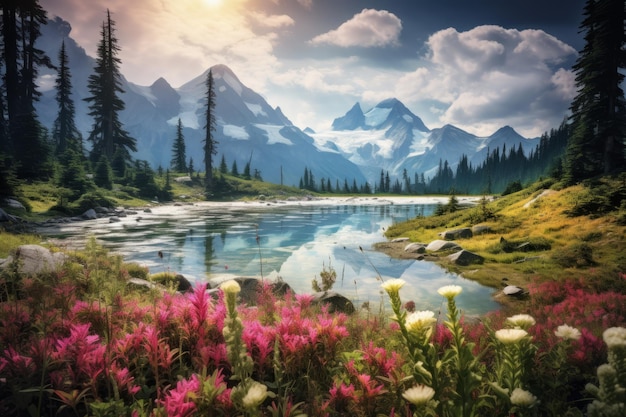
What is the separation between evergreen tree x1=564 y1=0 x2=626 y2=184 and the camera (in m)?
26.0

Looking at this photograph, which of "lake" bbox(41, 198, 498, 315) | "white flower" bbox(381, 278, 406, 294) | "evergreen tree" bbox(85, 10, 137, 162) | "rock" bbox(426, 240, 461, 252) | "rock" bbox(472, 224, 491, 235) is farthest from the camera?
"evergreen tree" bbox(85, 10, 137, 162)

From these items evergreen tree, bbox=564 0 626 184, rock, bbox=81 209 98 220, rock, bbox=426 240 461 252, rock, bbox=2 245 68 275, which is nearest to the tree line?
evergreen tree, bbox=564 0 626 184

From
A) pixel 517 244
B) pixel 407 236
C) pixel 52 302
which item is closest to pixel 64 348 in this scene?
pixel 52 302

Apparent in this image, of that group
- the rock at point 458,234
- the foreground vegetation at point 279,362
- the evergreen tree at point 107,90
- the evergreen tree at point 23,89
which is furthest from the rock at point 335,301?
the evergreen tree at point 107,90

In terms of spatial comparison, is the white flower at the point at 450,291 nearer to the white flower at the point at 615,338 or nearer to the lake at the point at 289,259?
the white flower at the point at 615,338

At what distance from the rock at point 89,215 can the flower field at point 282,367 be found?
30.7m

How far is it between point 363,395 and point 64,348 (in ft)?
7.84

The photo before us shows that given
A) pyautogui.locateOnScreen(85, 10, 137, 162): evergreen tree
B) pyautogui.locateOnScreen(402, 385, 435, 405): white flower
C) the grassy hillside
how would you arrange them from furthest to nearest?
pyautogui.locateOnScreen(85, 10, 137, 162): evergreen tree, the grassy hillside, pyautogui.locateOnScreen(402, 385, 435, 405): white flower

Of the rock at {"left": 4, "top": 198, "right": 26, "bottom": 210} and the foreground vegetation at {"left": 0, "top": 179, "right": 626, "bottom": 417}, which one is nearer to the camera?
the foreground vegetation at {"left": 0, "top": 179, "right": 626, "bottom": 417}

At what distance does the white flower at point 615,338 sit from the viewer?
4.75ft

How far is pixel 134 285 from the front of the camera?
7.73 meters

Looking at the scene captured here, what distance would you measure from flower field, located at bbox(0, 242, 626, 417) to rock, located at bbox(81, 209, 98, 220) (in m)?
30.7

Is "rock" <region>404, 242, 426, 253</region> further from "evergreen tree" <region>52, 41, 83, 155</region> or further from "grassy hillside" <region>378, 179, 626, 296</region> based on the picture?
"evergreen tree" <region>52, 41, 83, 155</region>

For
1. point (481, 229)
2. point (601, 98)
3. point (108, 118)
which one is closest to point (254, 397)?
point (481, 229)
